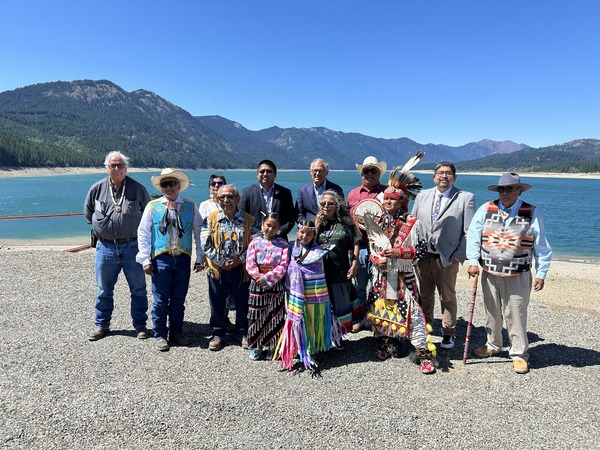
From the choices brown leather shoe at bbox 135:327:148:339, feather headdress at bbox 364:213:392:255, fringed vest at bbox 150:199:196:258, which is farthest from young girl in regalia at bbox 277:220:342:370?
brown leather shoe at bbox 135:327:148:339

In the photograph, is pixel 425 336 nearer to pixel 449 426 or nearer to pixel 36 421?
pixel 449 426

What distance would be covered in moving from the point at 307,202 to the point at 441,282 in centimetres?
216

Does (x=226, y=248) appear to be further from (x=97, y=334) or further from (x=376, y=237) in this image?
(x=97, y=334)

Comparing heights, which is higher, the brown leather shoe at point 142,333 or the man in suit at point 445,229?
the man in suit at point 445,229

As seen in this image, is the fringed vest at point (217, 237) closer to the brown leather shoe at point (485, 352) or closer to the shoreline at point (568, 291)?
the brown leather shoe at point (485, 352)

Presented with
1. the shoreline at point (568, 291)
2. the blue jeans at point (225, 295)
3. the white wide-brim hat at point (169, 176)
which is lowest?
the shoreline at point (568, 291)

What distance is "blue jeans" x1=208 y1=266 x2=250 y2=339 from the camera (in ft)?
15.6

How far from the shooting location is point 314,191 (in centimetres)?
537

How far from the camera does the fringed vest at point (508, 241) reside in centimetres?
420

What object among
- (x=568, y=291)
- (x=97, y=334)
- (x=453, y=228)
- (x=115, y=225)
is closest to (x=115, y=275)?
(x=115, y=225)

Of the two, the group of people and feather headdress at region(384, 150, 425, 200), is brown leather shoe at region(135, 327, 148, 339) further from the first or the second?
feather headdress at region(384, 150, 425, 200)

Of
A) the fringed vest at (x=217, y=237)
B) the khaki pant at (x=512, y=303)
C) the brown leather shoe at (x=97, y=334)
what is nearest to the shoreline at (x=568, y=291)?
the khaki pant at (x=512, y=303)

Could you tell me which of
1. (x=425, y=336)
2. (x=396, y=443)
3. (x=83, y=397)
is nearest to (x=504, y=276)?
(x=425, y=336)

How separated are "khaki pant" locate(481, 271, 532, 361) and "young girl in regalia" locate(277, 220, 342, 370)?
2.05 meters
